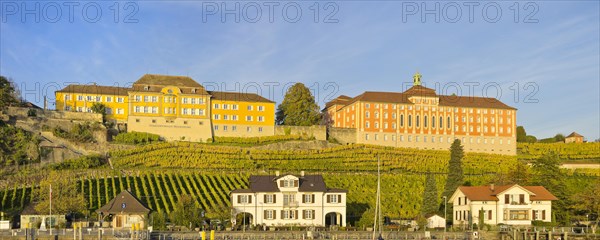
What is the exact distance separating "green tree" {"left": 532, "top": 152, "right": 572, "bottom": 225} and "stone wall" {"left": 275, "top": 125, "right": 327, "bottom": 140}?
29475 mm

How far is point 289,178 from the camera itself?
242ft

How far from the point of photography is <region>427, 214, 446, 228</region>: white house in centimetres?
7062

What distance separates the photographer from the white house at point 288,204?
72.3 metres

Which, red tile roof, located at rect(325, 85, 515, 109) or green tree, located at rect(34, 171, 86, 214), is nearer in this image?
green tree, located at rect(34, 171, 86, 214)

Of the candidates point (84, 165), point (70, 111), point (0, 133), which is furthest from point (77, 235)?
point (70, 111)

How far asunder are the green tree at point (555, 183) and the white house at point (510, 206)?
215 cm

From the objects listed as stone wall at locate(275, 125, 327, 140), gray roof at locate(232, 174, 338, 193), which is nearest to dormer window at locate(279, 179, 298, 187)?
gray roof at locate(232, 174, 338, 193)

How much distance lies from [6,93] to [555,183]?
63691mm

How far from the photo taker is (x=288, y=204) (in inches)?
2872

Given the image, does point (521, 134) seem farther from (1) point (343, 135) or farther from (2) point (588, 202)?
(2) point (588, 202)

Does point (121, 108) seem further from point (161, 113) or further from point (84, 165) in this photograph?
point (84, 165)

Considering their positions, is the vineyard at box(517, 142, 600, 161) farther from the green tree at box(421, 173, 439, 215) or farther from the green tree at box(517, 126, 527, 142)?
the green tree at box(421, 173, 439, 215)

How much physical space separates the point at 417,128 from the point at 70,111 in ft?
160

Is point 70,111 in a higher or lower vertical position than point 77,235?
higher
